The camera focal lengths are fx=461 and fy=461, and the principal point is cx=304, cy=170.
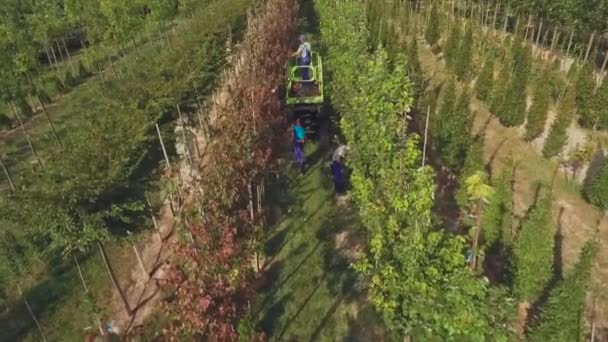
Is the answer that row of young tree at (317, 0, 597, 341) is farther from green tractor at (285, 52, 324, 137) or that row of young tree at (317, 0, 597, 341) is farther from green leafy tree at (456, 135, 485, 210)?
green tractor at (285, 52, 324, 137)

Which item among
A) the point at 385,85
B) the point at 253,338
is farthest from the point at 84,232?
the point at 385,85

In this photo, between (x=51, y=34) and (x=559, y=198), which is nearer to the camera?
(x=559, y=198)

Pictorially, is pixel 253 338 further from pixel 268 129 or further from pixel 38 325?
pixel 268 129

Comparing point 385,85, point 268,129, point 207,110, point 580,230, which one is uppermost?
point 385,85

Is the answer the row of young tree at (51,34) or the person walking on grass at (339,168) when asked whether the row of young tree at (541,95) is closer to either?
the person walking on grass at (339,168)

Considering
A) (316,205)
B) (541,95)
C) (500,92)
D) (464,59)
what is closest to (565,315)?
(316,205)

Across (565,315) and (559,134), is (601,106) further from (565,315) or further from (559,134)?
(565,315)
